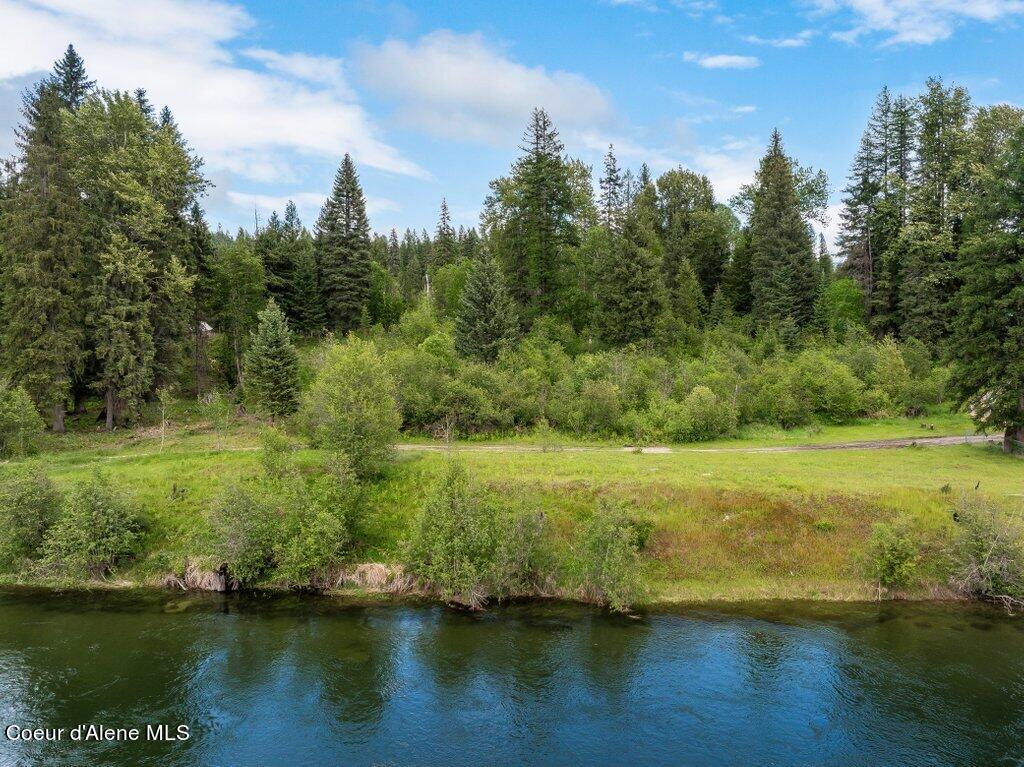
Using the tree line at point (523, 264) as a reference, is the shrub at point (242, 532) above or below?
below

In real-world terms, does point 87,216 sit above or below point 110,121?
below

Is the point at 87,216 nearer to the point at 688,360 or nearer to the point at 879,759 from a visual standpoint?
the point at 688,360

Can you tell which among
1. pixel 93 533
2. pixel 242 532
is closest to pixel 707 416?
pixel 242 532

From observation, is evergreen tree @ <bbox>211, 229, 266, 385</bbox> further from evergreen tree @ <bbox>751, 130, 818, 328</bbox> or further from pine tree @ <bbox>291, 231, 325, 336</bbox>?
evergreen tree @ <bbox>751, 130, 818, 328</bbox>

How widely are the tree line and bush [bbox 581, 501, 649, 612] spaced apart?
24.9m

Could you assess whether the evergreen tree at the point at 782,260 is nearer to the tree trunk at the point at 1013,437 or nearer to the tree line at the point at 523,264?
the tree line at the point at 523,264

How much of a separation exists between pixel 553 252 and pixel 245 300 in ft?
97.3

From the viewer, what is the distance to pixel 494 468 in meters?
31.2

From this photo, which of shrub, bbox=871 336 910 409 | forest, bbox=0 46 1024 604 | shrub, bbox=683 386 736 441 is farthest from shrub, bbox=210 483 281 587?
shrub, bbox=871 336 910 409

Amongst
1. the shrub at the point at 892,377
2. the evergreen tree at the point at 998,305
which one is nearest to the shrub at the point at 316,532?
the evergreen tree at the point at 998,305

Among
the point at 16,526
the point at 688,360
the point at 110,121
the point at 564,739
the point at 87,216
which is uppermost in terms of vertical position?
the point at 110,121

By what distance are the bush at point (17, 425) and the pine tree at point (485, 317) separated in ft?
93.8

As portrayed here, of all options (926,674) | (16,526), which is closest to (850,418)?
(926,674)

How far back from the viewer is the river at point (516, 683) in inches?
643
